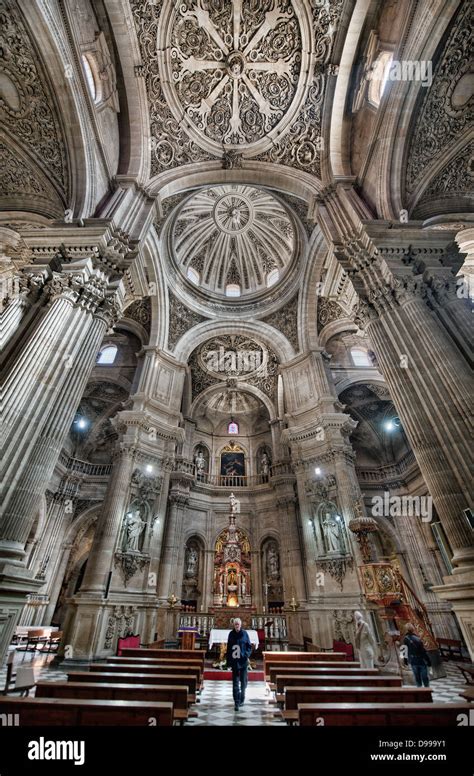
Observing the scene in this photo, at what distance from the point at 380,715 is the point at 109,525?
10.3 metres

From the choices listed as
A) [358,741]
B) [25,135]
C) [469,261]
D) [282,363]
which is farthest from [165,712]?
[282,363]

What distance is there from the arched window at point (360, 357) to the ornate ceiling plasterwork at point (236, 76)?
32.8 ft

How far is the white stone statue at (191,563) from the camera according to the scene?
1778cm

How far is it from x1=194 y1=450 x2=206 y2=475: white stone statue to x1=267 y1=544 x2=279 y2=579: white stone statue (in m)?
5.92

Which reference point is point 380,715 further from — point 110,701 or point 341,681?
point 110,701

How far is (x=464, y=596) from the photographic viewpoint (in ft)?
15.5

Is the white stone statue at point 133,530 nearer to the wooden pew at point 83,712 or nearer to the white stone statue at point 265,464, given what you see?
the wooden pew at point 83,712

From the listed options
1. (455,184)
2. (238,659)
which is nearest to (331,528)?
(238,659)

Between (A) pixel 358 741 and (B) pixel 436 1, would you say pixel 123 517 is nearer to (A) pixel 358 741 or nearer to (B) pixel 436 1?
(A) pixel 358 741

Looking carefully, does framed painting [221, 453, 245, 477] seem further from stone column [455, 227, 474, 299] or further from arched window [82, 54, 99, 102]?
arched window [82, 54, 99, 102]

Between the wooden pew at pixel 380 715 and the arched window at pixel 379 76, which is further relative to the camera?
the arched window at pixel 379 76

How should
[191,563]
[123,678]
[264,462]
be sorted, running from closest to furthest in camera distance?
1. [123,678]
2. [191,563]
3. [264,462]

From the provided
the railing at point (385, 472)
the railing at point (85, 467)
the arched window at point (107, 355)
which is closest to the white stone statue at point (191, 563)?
the railing at point (85, 467)

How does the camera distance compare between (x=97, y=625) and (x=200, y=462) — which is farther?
(x=200, y=462)
